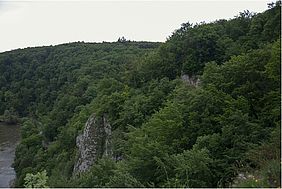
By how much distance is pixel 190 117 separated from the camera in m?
19.7

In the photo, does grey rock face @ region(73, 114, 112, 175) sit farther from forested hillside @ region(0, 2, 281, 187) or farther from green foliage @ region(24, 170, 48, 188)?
green foliage @ region(24, 170, 48, 188)

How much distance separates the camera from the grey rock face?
31392 mm

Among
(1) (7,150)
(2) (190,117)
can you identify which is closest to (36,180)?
(2) (190,117)

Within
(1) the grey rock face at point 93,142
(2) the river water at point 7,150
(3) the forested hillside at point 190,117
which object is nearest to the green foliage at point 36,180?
(3) the forested hillside at point 190,117

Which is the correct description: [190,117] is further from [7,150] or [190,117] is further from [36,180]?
[7,150]

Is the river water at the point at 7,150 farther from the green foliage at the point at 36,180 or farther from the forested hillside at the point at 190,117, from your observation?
the green foliage at the point at 36,180

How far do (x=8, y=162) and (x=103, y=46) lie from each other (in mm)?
49682

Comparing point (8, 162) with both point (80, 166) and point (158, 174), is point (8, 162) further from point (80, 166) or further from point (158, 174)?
point (158, 174)

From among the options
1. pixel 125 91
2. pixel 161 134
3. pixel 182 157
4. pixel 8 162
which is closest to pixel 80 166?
pixel 125 91

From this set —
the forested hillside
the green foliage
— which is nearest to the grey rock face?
the forested hillside

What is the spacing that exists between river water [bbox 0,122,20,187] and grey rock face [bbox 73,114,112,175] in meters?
15.9

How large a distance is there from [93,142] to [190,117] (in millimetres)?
14368

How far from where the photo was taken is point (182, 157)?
14.9 m

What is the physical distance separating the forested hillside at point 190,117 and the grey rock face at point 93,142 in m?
0.60
